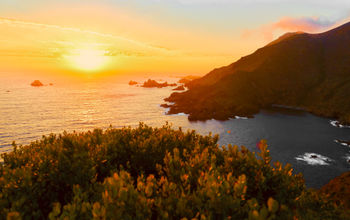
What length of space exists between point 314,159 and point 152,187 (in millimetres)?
79458

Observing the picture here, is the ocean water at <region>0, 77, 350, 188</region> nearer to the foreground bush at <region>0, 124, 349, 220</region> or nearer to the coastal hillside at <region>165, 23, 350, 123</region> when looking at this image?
the coastal hillside at <region>165, 23, 350, 123</region>

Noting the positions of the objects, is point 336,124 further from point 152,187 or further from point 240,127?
point 152,187

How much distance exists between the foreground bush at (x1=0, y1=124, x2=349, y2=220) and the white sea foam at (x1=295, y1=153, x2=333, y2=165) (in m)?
58.3

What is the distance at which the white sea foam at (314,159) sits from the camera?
6650cm

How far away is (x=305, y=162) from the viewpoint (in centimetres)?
6650

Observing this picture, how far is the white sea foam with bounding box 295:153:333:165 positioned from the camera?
6650cm

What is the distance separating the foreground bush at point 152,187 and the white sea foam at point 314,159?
191 feet

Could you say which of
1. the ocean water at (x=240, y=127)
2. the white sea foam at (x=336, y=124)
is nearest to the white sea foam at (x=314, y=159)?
the ocean water at (x=240, y=127)

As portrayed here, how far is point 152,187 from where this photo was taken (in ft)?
26.9

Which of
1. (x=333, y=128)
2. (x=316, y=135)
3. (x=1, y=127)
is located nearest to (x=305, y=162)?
(x=316, y=135)

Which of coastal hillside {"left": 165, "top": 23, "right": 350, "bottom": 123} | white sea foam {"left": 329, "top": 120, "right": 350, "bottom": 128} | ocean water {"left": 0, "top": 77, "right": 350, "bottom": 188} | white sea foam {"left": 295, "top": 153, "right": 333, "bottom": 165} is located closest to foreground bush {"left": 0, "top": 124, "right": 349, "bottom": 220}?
ocean water {"left": 0, "top": 77, "right": 350, "bottom": 188}

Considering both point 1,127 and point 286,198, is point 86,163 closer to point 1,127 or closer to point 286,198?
point 286,198

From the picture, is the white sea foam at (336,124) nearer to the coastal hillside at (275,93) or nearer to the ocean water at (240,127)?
the ocean water at (240,127)

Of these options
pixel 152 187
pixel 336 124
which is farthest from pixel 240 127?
pixel 152 187
